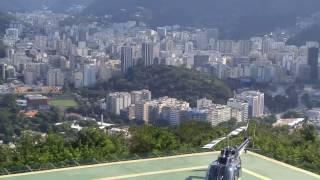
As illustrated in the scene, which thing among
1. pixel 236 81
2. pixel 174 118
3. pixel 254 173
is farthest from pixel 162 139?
pixel 236 81

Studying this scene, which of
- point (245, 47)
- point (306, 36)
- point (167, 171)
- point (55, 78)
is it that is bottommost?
point (55, 78)

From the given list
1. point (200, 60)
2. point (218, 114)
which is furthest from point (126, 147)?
point (200, 60)

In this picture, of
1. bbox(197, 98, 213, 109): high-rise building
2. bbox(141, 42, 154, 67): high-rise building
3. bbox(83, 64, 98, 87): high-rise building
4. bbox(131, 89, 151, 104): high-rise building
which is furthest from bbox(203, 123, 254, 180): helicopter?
bbox(141, 42, 154, 67): high-rise building

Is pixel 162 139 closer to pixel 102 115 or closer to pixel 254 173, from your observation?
pixel 254 173

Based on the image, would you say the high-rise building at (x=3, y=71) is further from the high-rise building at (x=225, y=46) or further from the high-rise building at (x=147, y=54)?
the high-rise building at (x=225, y=46)

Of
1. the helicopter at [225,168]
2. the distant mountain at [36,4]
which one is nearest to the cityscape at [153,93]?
the helicopter at [225,168]

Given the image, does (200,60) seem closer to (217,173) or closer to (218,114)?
(218,114)
